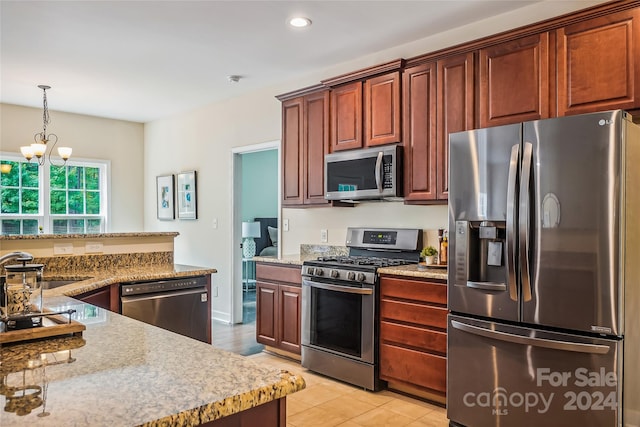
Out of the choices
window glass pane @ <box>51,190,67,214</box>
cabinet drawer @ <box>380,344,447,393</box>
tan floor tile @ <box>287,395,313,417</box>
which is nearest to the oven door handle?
cabinet drawer @ <box>380,344,447,393</box>

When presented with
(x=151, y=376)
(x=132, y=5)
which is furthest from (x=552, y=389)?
(x=132, y=5)

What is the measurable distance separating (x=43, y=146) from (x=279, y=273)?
2868 millimetres

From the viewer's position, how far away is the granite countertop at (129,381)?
87cm

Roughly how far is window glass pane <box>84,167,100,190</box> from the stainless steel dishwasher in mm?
3885

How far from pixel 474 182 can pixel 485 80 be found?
2.56ft

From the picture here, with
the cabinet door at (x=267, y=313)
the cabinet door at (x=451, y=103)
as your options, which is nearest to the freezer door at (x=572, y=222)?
the cabinet door at (x=451, y=103)

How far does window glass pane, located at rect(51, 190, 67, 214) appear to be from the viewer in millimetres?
5988

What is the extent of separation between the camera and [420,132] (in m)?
3.28

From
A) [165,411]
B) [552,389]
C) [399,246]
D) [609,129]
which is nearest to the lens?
[165,411]

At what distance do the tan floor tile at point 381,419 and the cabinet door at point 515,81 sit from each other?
185 cm

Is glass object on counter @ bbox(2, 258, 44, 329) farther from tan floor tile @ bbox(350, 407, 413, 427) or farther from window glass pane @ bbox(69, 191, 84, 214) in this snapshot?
window glass pane @ bbox(69, 191, 84, 214)

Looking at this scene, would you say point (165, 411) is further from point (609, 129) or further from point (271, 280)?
point (271, 280)

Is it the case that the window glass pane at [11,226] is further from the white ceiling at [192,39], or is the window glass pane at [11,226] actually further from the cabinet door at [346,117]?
the cabinet door at [346,117]

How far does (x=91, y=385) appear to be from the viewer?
100 cm
